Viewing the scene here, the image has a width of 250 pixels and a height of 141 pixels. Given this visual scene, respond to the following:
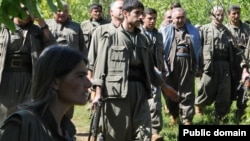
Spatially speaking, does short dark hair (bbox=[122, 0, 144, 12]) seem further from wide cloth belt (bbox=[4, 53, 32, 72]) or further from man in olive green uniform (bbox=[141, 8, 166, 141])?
man in olive green uniform (bbox=[141, 8, 166, 141])

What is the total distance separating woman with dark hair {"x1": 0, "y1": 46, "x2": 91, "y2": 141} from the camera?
3332mm

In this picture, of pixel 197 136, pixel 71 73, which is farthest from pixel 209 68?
pixel 71 73

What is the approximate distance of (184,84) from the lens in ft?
39.5

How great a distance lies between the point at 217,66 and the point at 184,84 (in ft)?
3.83

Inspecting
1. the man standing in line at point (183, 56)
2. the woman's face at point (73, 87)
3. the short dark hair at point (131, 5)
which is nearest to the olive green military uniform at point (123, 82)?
Answer: the short dark hair at point (131, 5)

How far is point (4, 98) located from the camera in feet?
28.0

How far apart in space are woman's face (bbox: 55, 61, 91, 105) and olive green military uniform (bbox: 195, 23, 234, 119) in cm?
925

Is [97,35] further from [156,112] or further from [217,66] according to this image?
[217,66]

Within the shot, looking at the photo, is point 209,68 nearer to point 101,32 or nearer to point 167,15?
point 167,15

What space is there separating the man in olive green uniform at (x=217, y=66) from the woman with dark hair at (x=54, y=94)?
30.4 feet

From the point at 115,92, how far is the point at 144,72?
16.2 inches

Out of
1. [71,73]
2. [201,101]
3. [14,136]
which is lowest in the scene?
[201,101]

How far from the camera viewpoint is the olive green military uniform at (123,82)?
782 centimetres

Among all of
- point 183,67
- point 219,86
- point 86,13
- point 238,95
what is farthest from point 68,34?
point 86,13
